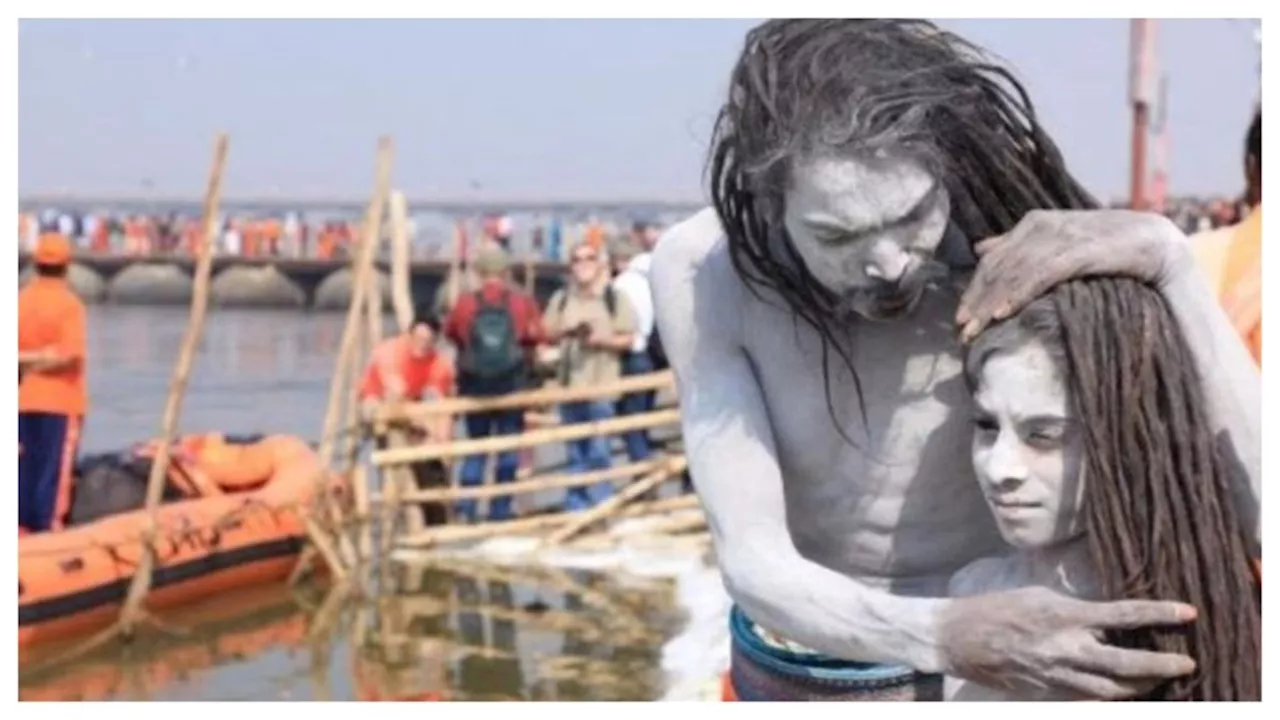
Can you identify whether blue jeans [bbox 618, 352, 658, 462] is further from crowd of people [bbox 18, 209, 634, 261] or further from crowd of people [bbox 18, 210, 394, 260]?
crowd of people [bbox 18, 210, 394, 260]

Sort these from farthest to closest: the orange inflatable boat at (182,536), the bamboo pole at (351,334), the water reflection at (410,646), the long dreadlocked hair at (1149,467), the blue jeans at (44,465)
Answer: the bamboo pole at (351,334) < the orange inflatable boat at (182,536) < the blue jeans at (44,465) < the water reflection at (410,646) < the long dreadlocked hair at (1149,467)

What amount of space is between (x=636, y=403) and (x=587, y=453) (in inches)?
17.2

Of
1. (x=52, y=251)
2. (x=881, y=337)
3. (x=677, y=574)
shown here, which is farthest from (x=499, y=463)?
(x=881, y=337)

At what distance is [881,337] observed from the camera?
7.19ft

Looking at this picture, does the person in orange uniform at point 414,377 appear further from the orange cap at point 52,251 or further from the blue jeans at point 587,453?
the orange cap at point 52,251

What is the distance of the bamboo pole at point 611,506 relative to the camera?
464 inches

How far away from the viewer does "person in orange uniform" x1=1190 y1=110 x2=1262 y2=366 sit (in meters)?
2.57

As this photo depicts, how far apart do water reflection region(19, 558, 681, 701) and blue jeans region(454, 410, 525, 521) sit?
86 centimetres

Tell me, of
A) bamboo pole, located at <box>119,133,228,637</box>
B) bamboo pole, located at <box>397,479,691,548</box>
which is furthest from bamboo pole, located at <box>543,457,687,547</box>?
bamboo pole, located at <box>119,133,228,637</box>

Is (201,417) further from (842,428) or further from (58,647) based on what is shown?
(842,428)

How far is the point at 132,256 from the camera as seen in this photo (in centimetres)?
4031

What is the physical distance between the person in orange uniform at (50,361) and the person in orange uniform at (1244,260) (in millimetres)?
7085

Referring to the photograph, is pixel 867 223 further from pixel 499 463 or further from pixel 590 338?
pixel 499 463

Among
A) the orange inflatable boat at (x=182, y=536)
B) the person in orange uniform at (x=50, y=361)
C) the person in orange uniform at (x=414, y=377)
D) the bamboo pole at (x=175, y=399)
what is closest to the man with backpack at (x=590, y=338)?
the person in orange uniform at (x=414, y=377)
